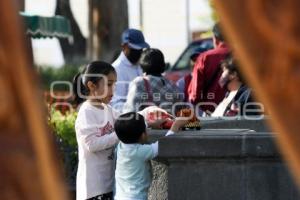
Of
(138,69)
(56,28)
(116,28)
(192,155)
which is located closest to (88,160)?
(192,155)

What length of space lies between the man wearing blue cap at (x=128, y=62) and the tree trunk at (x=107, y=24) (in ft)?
39.2

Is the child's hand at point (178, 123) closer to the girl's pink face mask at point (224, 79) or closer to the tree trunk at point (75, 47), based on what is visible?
the girl's pink face mask at point (224, 79)

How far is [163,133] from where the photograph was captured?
22.4ft

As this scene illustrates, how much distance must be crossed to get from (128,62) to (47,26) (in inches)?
307

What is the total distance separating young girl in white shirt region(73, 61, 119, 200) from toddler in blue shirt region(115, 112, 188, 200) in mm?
191

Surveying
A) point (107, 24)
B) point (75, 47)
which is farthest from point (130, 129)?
point (75, 47)

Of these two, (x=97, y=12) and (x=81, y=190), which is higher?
(x=97, y=12)

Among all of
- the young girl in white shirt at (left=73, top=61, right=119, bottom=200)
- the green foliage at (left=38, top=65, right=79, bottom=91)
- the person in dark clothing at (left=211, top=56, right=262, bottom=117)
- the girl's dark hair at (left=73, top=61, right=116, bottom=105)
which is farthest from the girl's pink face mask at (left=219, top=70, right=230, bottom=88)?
the green foliage at (left=38, top=65, right=79, bottom=91)

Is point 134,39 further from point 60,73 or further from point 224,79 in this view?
point 60,73

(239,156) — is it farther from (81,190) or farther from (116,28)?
(116,28)

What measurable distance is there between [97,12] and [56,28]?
540 cm

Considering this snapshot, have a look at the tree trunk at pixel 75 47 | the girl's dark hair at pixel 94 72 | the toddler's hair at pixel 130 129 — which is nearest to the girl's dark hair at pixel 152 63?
the girl's dark hair at pixel 94 72

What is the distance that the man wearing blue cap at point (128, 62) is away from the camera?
29.0 feet

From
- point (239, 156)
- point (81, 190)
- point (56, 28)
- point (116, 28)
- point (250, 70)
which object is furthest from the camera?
point (116, 28)
